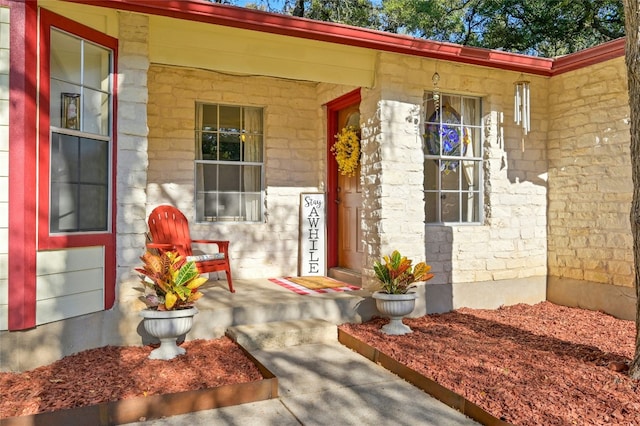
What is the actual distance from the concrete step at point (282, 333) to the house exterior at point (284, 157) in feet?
3.03

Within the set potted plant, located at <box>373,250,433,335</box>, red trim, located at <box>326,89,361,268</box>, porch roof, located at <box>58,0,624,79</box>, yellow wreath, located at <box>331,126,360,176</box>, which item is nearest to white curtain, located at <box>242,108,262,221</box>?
red trim, located at <box>326,89,361,268</box>

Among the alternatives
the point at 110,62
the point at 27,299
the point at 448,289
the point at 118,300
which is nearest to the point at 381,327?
the point at 448,289

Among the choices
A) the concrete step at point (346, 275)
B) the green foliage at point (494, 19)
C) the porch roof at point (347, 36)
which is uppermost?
the green foliage at point (494, 19)

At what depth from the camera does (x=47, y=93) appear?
344cm

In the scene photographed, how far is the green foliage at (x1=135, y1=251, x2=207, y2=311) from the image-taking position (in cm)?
360

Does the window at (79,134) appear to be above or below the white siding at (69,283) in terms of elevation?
above

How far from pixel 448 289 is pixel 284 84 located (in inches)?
127

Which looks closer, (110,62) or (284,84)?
(110,62)

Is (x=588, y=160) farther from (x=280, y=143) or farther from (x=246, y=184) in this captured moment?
(x=246, y=184)

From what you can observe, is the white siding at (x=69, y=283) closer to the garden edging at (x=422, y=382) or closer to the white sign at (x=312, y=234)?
the garden edging at (x=422, y=382)

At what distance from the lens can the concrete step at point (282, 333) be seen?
159 inches

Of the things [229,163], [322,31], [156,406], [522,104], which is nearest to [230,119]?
[229,163]

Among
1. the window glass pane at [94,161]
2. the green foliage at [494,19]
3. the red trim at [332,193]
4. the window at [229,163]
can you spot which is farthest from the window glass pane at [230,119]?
the green foliage at [494,19]

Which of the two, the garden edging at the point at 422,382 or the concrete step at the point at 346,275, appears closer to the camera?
the garden edging at the point at 422,382
